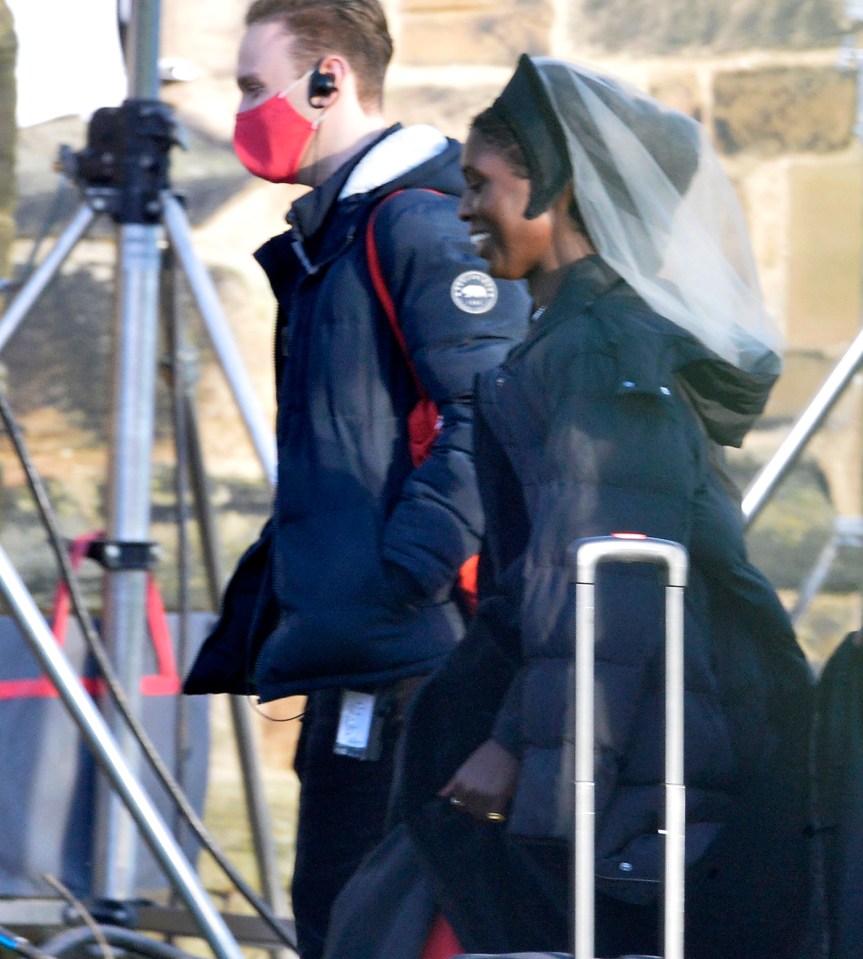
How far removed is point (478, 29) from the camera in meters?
4.04

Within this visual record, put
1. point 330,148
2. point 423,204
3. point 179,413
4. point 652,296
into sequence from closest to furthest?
point 652,296 → point 423,204 → point 330,148 → point 179,413

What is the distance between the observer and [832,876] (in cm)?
183

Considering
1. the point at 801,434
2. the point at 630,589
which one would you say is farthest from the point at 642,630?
the point at 801,434

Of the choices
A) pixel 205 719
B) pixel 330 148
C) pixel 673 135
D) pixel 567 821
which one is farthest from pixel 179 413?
pixel 567 821

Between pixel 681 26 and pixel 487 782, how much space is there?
2.42 m

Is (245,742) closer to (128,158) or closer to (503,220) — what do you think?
(128,158)

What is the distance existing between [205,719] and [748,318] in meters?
1.83

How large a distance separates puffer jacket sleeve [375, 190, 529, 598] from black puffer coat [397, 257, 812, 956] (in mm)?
375

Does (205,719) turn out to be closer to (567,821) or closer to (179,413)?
(179,413)

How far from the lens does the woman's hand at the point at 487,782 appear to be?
74.3 inches

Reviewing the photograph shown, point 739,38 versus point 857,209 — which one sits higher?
point 739,38

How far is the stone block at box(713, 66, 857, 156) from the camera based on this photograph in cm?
391

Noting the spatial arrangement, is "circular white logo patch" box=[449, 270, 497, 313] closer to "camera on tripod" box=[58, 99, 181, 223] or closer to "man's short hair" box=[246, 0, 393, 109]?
"man's short hair" box=[246, 0, 393, 109]

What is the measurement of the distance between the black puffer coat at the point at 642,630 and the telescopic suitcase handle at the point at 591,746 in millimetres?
88
